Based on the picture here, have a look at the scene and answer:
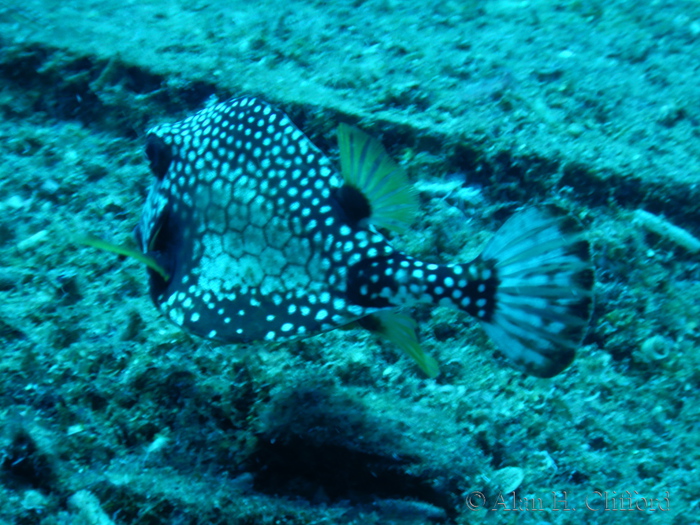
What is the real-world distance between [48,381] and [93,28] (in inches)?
156

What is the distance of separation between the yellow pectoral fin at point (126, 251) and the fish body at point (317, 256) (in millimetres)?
19

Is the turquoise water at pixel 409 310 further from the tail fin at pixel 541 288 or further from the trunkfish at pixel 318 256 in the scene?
the tail fin at pixel 541 288

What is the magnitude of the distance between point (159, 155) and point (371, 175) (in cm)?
108

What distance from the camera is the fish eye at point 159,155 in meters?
2.38

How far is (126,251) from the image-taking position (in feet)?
6.63

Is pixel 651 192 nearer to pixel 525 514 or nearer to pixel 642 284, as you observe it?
pixel 642 284

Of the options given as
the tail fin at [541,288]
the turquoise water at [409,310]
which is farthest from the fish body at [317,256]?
the turquoise water at [409,310]

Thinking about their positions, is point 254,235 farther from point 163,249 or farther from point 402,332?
point 402,332

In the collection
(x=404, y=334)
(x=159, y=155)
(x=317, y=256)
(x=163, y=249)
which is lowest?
(x=404, y=334)

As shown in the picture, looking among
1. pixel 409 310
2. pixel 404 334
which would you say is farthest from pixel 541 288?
pixel 409 310

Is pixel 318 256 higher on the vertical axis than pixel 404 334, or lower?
higher

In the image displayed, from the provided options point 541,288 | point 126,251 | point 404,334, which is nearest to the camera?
point 541,288

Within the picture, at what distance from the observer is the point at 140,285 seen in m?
3.10

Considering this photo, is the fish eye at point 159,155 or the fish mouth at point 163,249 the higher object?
the fish eye at point 159,155
